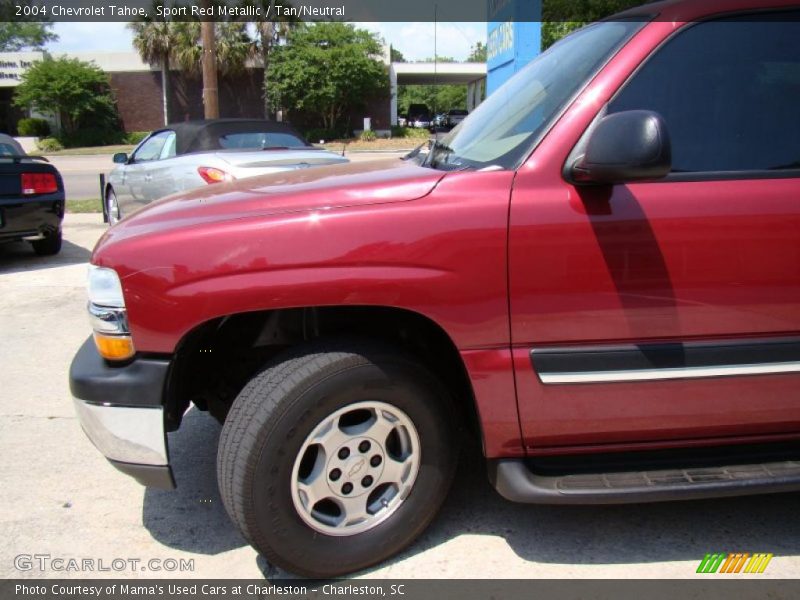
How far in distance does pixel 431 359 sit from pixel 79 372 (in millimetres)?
1290

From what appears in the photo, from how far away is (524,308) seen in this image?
2.25 metres

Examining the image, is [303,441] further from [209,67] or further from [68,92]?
[68,92]

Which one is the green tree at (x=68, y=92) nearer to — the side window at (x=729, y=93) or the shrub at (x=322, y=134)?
the shrub at (x=322, y=134)

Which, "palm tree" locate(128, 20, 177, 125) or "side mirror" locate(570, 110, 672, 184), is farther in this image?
"palm tree" locate(128, 20, 177, 125)

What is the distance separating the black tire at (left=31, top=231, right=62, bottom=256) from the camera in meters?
8.23

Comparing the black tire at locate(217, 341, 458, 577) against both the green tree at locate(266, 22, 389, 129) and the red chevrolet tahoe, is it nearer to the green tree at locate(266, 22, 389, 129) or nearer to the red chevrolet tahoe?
the red chevrolet tahoe

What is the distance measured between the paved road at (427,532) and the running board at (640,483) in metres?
0.39

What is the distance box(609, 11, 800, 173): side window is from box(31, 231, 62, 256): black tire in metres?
7.73

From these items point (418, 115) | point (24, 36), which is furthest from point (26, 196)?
point (24, 36)

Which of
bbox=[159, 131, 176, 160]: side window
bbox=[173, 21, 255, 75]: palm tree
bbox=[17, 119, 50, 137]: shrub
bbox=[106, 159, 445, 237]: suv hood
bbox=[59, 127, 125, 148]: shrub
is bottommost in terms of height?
bbox=[106, 159, 445, 237]: suv hood

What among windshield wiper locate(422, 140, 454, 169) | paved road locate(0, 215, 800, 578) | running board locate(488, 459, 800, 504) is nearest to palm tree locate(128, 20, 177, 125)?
paved road locate(0, 215, 800, 578)

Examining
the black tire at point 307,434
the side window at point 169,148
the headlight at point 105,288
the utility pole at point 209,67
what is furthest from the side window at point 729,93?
the utility pole at point 209,67

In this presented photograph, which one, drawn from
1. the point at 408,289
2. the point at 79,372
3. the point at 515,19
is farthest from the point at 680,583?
the point at 515,19

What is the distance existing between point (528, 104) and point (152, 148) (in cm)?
678
